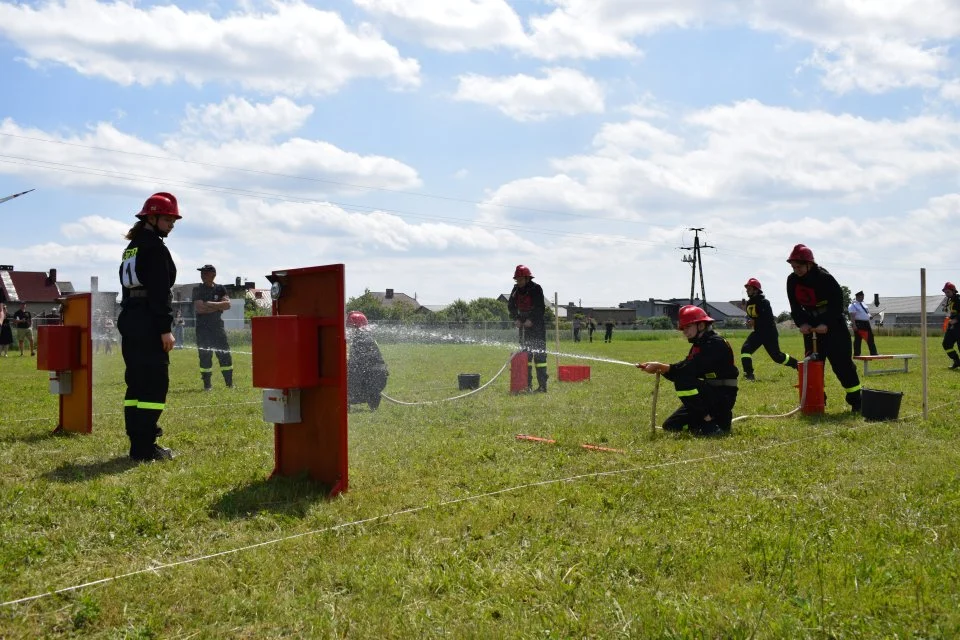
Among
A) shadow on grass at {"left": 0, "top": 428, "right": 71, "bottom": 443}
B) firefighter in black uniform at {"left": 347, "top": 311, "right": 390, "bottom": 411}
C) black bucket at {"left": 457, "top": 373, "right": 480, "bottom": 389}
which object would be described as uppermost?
firefighter in black uniform at {"left": 347, "top": 311, "right": 390, "bottom": 411}

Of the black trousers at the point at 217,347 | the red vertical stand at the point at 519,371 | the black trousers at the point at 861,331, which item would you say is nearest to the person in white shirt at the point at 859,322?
the black trousers at the point at 861,331

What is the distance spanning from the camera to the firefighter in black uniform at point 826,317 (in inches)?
394

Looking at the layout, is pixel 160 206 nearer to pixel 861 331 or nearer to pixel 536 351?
pixel 536 351

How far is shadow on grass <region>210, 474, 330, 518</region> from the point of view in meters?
5.21

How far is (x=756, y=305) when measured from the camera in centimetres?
1541

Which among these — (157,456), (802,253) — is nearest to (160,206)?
(157,456)

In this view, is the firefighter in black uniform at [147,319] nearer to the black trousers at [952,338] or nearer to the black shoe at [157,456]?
the black shoe at [157,456]

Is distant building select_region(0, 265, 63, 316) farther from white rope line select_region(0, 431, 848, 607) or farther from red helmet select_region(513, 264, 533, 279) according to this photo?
white rope line select_region(0, 431, 848, 607)

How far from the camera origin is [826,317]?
33.2ft

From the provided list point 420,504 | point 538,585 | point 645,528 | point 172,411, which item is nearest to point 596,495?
point 645,528

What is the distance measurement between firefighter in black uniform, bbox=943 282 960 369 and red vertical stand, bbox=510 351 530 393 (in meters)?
10.4

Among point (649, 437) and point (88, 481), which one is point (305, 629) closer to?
point (88, 481)

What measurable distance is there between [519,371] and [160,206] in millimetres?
7447

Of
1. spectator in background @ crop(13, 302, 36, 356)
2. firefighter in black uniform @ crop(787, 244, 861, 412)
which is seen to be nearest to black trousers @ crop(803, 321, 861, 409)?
firefighter in black uniform @ crop(787, 244, 861, 412)
